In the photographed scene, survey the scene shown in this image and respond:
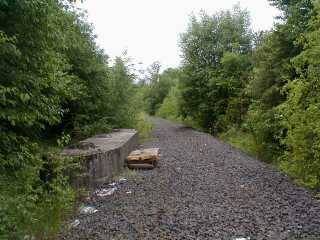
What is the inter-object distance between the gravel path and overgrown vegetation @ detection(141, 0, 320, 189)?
3.79ft

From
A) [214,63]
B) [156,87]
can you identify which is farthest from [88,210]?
[156,87]

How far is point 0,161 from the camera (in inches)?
177

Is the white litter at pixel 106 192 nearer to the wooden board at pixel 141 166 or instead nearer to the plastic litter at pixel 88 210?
the plastic litter at pixel 88 210

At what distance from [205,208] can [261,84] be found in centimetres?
820

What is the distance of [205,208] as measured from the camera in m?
6.30

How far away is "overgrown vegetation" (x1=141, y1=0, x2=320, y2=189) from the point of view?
28.0 feet

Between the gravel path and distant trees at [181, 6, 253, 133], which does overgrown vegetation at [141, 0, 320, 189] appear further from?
the gravel path

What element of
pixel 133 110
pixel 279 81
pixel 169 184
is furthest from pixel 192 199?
pixel 133 110

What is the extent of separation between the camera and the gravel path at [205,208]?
520cm

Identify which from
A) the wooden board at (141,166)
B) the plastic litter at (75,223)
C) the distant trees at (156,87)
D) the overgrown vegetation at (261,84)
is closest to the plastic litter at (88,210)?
the plastic litter at (75,223)

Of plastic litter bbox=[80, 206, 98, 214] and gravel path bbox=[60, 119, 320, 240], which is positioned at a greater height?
gravel path bbox=[60, 119, 320, 240]

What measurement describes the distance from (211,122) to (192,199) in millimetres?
17893

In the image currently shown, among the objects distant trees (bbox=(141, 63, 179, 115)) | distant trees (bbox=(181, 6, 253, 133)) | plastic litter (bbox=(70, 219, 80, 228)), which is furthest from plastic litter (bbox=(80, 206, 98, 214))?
distant trees (bbox=(141, 63, 179, 115))

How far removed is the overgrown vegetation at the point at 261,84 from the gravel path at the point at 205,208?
1.16 metres
